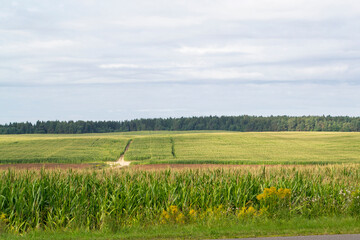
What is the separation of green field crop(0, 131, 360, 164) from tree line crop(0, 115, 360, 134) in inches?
2116

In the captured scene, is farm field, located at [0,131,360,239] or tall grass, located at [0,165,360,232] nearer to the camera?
farm field, located at [0,131,360,239]

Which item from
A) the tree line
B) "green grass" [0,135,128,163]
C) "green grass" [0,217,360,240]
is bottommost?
"green grass" [0,135,128,163]

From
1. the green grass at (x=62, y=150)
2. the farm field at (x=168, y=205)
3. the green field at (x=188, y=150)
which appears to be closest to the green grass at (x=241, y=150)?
the green field at (x=188, y=150)

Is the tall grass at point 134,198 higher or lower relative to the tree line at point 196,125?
lower

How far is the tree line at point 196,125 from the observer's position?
11919 cm

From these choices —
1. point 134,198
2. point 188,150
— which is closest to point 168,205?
point 134,198

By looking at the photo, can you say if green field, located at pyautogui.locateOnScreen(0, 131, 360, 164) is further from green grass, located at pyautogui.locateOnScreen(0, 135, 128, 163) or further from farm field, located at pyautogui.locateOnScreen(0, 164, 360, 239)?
farm field, located at pyautogui.locateOnScreen(0, 164, 360, 239)

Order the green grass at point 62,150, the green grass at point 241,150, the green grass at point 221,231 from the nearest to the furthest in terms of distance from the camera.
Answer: the green grass at point 221,231, the green grass at point 241,150, the green grass at point 62,150

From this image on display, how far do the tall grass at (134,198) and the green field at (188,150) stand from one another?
28.2 m

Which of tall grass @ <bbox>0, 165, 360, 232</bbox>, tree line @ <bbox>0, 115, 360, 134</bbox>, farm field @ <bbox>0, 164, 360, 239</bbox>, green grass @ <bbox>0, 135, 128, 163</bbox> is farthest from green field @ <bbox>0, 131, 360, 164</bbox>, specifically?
tree line @ <bbox>0, 115, 360, 134</bbox>

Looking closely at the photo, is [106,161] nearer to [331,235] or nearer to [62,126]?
[331,235]

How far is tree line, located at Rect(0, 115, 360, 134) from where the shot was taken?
11919 centimetres

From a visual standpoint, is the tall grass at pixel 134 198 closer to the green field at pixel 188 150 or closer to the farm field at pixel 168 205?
the farm field at pixel 168 205

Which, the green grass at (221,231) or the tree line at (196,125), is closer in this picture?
the green grass at (221,231)
